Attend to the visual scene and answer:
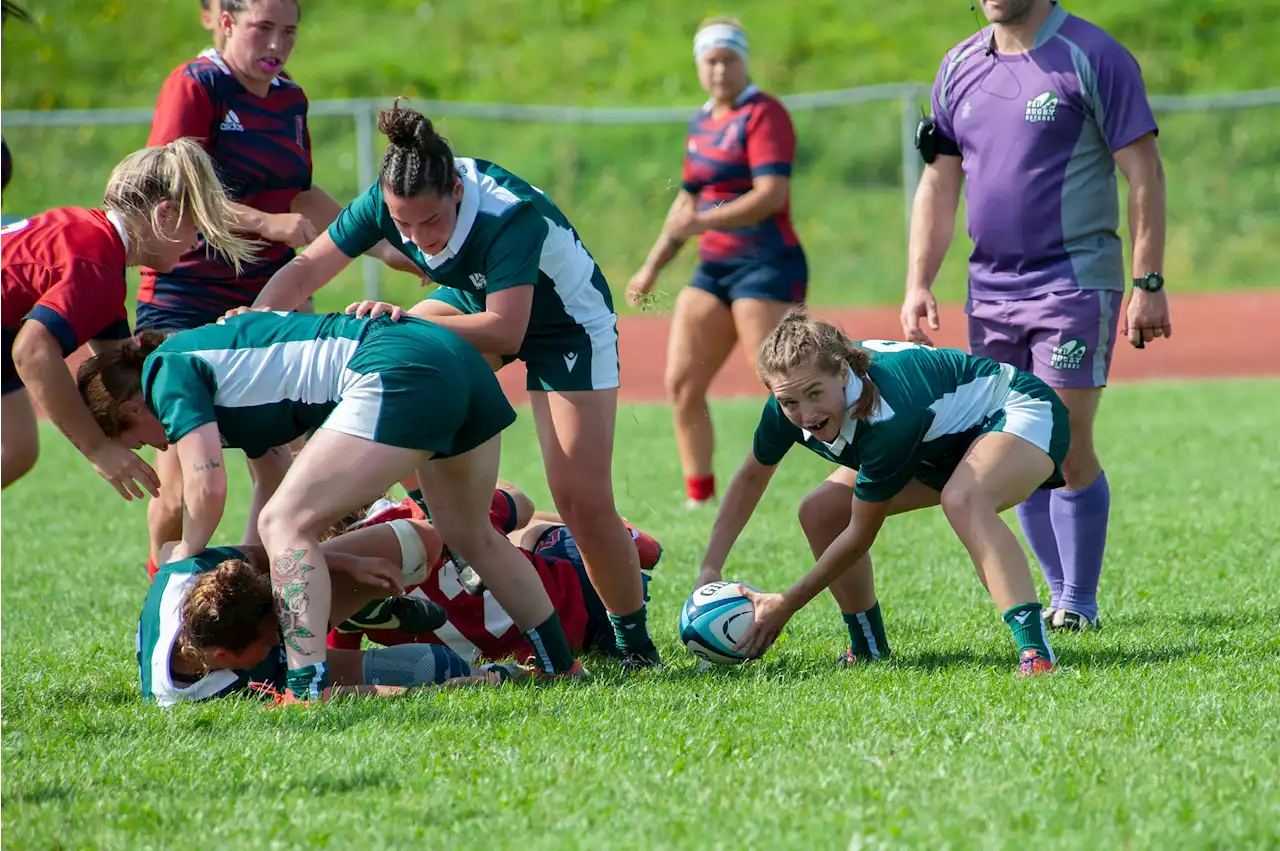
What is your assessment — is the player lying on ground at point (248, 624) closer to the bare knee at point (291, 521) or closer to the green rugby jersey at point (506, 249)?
the bare knee at point (291, 521)

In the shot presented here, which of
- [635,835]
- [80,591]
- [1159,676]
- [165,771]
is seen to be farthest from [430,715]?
[80,591]

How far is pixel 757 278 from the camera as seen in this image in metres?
8.20

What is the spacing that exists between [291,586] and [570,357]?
1.18 meters

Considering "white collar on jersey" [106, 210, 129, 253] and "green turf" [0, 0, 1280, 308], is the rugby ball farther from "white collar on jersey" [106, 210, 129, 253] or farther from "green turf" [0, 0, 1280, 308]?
"green turf" [0, 0, 1280, 308]

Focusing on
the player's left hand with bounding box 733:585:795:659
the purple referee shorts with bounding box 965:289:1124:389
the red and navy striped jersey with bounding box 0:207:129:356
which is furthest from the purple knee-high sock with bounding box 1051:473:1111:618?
the red and navy striped jersey with bounding box 0:207:129:356

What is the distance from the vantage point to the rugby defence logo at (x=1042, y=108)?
5316 millimetres

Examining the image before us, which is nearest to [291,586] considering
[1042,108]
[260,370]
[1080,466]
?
[260,370]

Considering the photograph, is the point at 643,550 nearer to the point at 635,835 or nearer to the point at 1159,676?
the point at 1159,676

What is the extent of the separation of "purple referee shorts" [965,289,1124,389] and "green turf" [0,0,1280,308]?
33.8 ft

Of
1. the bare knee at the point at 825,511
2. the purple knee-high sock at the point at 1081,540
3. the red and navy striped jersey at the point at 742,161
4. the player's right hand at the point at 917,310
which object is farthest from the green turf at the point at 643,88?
the bare knee at the point at 825,511

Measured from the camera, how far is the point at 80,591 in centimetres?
638

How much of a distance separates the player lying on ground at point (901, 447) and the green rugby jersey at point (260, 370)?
1273mm

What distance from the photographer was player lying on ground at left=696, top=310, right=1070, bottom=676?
4367mm

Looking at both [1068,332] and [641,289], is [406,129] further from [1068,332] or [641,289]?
[641,289]
